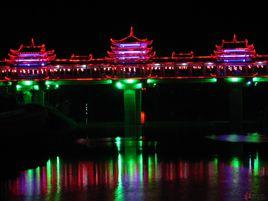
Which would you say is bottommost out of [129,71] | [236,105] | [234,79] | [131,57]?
[236,105]

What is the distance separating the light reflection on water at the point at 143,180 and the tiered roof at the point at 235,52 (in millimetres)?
48982

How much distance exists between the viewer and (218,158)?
19359 mm

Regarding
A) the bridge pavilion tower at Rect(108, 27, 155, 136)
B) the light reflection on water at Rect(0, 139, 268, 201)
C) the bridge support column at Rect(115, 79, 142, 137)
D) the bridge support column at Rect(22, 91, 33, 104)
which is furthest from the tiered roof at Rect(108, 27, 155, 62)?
the light reflection on water at Rect(0, 139, 268, 201)

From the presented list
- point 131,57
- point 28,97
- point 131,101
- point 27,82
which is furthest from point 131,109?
point 28,97

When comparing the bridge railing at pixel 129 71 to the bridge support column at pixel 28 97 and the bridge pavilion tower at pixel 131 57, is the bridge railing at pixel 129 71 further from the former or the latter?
the bridge support column at pixel 28 97

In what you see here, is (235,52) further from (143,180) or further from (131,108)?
(143,180)

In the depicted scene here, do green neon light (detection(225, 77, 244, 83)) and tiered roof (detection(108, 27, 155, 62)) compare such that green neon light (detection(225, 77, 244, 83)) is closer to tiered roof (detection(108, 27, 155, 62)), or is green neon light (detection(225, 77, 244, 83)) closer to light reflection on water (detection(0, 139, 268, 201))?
tiered roof (detection(108, 27, 155, 62))

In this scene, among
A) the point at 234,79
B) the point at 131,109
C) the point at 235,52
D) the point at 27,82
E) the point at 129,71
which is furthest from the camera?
the point at 27,82

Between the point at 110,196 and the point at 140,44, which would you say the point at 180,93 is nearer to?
the point at 140,44

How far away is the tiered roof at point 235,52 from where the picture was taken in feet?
221

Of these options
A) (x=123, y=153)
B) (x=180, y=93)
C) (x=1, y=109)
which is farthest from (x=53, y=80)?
(x=123, y=153)

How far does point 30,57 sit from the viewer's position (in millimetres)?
71000

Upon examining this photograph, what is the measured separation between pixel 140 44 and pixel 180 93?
20.7 metres

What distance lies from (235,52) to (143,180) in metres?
55.6
